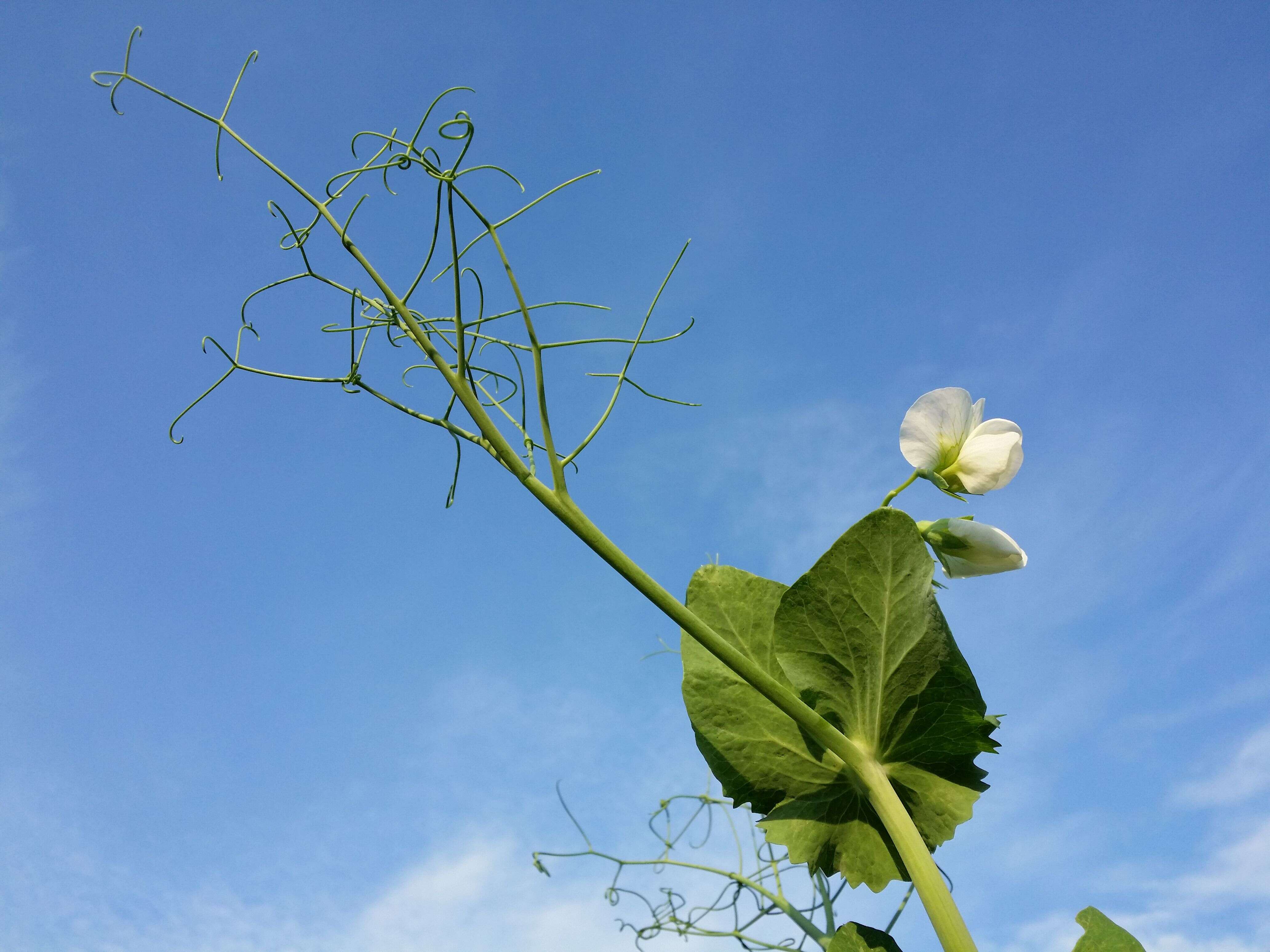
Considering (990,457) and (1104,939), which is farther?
(990,457)

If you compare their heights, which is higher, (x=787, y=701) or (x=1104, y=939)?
(x=787, y=701)

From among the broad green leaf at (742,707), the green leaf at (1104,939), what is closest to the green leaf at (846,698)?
Result: the broad green leaf at (742,707)

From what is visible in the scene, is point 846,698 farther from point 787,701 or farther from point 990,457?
point 990,457

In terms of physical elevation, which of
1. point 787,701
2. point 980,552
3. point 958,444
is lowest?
point 787,701

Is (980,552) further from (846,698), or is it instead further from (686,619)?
(686,619)

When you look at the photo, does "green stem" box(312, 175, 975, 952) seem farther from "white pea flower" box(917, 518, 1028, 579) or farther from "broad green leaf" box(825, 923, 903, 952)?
"white pea flower" box(917, 518, 1028, 579)

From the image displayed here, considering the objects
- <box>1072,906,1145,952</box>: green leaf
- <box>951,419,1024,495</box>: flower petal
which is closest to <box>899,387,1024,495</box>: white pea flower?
<box>951,419,1024,495</box>: flower petal

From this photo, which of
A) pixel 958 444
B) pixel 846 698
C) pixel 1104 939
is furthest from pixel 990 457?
pixel 1104 939
